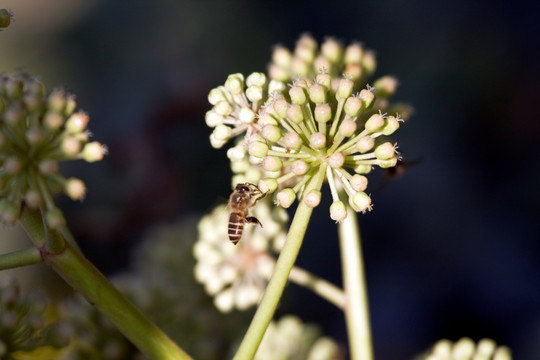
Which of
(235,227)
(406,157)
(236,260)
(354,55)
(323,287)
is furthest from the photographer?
(406,157)

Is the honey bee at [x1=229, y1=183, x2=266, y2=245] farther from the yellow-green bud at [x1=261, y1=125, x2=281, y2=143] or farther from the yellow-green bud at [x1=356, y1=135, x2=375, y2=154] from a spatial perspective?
the yellow-green bud at [x1=356, y1=135, x2=375, y2=154]

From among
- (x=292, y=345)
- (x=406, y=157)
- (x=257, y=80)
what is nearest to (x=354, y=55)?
(x=257, y=80)

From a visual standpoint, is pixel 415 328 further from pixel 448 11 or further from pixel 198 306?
pixel 448 11

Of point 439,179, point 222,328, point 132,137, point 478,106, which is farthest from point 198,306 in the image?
point 478,106

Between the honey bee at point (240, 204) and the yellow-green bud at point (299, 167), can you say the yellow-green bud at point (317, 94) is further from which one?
the honey bee at point (240, 204)

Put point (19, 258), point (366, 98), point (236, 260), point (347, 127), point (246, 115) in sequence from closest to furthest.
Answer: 1. point (19, 258)
2. point (347, 127)
3. point (366, 98)
4. point (246, 115)
5. point (236, 260)

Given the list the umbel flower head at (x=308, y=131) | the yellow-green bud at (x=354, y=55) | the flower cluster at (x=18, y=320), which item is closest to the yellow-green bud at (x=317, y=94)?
the umbel flower head at (x=308, y=131)

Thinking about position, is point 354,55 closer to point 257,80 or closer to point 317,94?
point 257,80
